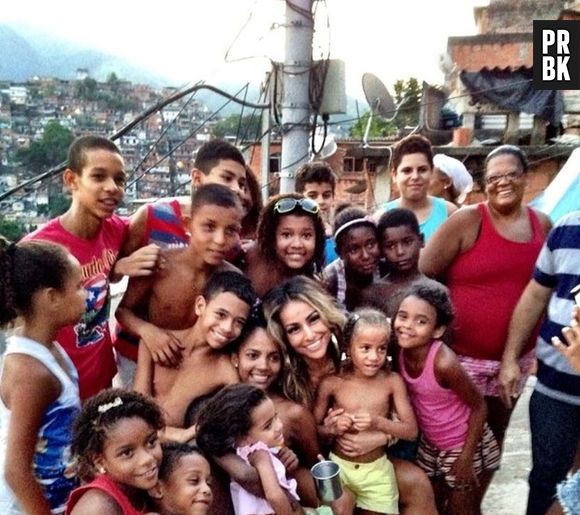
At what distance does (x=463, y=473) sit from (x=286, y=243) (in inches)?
48.9

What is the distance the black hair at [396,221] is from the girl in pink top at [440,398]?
1.25ft

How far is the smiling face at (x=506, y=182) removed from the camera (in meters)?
2.72

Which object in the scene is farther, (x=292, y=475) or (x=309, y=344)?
(x=309, y=344)

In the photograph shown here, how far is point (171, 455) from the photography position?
6.44 ft

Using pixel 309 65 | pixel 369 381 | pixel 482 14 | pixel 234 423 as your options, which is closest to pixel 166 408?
pixel 234 423

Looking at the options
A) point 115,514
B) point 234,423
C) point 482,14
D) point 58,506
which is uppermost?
point 482,14

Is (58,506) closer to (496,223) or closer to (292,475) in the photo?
(292,475)

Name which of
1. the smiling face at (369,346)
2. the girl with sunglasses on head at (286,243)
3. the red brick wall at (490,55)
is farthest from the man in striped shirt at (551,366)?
the red brick wall at (490,55)

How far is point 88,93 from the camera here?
26.9m

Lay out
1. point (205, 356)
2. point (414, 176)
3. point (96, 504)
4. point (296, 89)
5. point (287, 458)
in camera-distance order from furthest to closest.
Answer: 1. point (296, 89)
2. point (414, 176)
3. point (205, 356)
4. point (287, 458)
5. point (96, 504)

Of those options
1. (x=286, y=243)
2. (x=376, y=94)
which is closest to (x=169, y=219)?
(x=286, y=243)

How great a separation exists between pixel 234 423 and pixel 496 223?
5.04 ft

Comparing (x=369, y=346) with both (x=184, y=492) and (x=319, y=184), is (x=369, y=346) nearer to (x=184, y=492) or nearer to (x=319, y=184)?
(x=184, y=492)

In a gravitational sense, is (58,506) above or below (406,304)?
below
